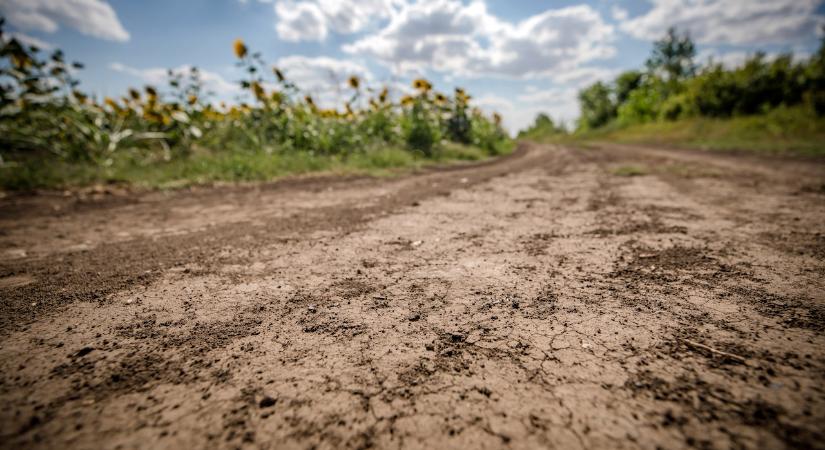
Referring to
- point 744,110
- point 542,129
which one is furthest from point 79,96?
point 542,129

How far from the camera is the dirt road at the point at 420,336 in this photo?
0.96 meters

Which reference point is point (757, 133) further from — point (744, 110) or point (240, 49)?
point (240, 49)

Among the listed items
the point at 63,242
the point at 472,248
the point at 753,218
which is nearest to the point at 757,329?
the point at 472,248

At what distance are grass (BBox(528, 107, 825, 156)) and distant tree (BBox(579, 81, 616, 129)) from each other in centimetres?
1744

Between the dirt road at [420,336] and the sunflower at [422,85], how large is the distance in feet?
27.8

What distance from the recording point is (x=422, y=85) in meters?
10.4

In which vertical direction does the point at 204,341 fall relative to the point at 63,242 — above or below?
below

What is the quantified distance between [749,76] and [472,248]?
24659 mm

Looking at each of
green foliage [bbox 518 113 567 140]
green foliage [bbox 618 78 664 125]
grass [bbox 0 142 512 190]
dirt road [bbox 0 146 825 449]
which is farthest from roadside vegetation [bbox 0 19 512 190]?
green foliage [bbox 518 113 567 140]

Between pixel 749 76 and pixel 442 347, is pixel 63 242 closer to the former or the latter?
pixel 442 347

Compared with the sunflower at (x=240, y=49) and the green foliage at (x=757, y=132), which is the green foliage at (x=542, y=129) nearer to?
the green foliage at (x=757, y=132)

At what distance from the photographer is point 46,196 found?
183 inches

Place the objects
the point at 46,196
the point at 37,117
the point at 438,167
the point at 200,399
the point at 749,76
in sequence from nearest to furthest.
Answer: the point at 200,399
the point at 46,196
the point at 37,117
the point at 438,167
the point at 749,76

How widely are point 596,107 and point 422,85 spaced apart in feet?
119
